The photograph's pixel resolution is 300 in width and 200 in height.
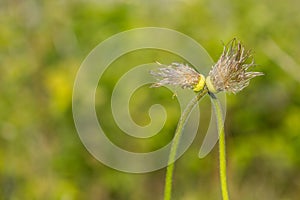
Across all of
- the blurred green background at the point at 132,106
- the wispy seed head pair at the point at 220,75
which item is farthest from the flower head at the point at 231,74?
the blurred green background at the point at 132,106

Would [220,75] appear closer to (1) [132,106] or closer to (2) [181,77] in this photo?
(2) [181,77]

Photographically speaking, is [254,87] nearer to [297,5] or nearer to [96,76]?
[297,5]

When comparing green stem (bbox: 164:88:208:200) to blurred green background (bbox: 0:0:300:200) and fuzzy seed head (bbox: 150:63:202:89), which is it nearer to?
fuzzy seed head (bbox: 150:63:202:89)

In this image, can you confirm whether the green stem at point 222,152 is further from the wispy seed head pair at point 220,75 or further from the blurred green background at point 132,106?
the blurred green background at point 132,106

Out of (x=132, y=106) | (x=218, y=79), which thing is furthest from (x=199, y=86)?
(x=132, y=106)

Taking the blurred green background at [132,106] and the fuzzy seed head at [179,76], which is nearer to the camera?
the fuzzy seed head at [179,76]
